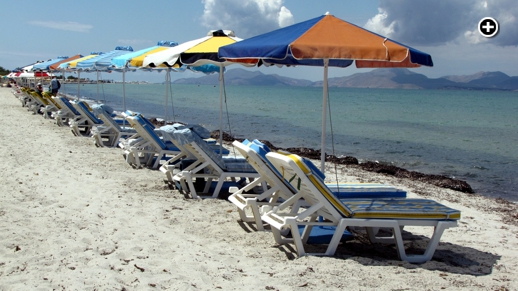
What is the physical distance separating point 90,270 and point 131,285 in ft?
1.42

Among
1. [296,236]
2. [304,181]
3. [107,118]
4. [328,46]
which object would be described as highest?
[328,46]

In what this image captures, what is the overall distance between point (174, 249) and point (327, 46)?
2.27 m

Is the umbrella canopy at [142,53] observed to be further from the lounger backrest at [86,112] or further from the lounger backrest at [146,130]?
the lounger backrest at [86,112]

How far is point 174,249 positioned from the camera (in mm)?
4492

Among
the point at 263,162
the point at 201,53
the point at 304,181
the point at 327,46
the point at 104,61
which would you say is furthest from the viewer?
the point at 104,61

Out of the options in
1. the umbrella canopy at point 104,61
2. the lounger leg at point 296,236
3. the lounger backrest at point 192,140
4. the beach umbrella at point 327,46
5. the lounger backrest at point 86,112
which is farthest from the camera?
the lounger backrest at point 86,112

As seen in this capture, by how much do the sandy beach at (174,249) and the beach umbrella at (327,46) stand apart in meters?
1.78

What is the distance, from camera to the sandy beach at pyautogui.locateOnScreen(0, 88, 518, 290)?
3818mm

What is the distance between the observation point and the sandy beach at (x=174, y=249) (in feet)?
12.5

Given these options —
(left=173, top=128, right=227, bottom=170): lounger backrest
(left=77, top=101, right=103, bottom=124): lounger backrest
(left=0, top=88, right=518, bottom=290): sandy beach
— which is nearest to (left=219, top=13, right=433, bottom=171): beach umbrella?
(left=173, top=128, right=227, bottom=170): lounger backrest

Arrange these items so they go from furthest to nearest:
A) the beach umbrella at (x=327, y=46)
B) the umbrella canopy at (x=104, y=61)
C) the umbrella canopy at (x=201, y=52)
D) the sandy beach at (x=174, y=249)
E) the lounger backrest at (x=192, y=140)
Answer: the umbrella canopy at (x=104, y=61)
the umbrella canopy at (x=201, y=52)
the lounger backrest at (x=192, y=140)
the beach umbrella at (x=327, y=46)
the sandy beach at (x=174, y=249)

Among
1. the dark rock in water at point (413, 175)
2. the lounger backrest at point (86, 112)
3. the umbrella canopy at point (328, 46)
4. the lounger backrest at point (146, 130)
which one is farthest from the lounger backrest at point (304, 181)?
the lounger backrest at point (86, 112)

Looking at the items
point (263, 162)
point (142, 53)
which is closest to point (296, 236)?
point (263, 162)

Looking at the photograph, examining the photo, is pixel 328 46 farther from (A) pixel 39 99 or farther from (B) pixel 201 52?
(A) pixel 39 99
